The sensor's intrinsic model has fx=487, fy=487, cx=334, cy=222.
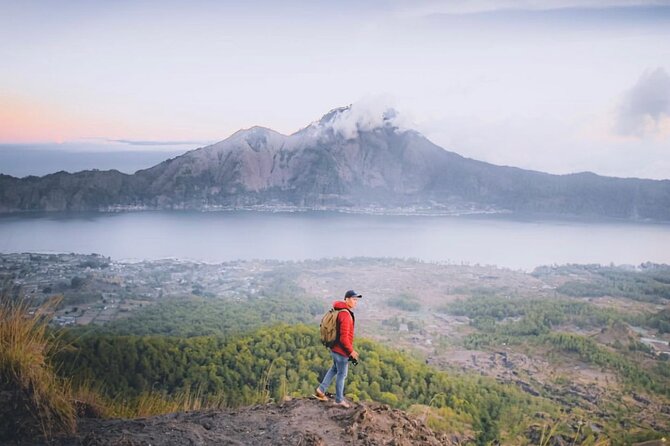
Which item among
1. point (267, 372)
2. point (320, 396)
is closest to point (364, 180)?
point (267, 372)

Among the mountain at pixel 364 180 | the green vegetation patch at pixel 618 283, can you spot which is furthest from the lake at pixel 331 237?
the green vegetation patch at pixel 618 283

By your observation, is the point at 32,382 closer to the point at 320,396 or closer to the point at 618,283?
the point at 320,396

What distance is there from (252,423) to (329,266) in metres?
35.4

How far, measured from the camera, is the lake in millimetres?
37812

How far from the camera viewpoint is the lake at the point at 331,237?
1489 inches

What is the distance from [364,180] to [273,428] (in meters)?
79.3

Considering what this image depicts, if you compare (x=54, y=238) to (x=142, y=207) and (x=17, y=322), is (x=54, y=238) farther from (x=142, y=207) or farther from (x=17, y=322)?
(x=17, y=322)

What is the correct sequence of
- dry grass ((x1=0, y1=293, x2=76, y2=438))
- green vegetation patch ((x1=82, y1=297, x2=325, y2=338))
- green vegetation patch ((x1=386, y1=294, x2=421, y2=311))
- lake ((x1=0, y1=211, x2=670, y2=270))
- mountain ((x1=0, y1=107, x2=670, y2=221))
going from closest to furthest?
dry grass ((x1=0, y1=293, x2=76, y2=438))
green vegetation patch ((x1=82, y1=297, x2=325, y2=338))
green vegetation patch ((x1=386, y1=294, x2=421, y2=311))
lake ((x1=0, y1=211, x2=670, y2=270))
mountain ((x1=0, y1=107, x2=670, y2=221))

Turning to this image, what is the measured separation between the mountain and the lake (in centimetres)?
271

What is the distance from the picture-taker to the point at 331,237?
59125mm

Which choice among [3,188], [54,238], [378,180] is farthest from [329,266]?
[378,180]

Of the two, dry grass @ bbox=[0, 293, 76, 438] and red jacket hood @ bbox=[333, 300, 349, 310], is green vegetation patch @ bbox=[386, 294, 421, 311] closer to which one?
red jacket hood @ bbox=[333, 300, 349, 310]

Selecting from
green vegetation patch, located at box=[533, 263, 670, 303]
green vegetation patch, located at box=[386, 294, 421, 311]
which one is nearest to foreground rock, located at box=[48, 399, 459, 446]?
green vegetation patch, located at box=[386, 294, 421, 311]

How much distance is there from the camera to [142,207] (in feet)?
177
